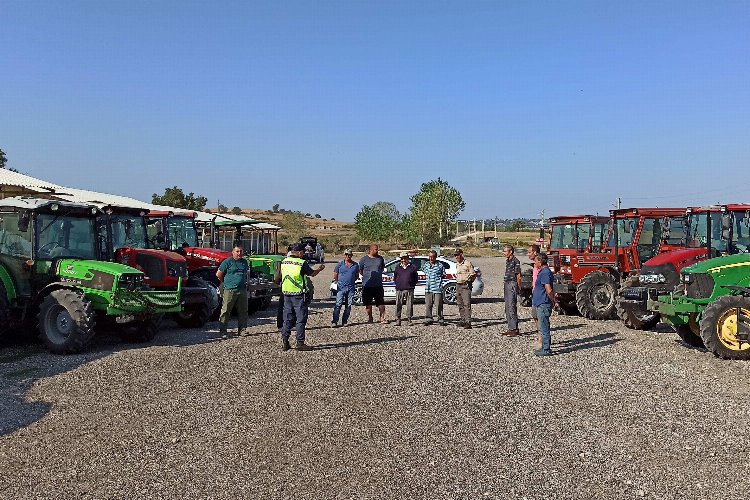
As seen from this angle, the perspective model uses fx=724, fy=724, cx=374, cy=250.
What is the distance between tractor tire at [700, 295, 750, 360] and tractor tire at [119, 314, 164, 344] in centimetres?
886

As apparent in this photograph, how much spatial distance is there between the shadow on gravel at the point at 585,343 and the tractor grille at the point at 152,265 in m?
7.10

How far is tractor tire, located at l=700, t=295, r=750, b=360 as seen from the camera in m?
10.6

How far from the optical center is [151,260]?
13.2 m

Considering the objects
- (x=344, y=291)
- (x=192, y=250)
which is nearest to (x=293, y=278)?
(x=344, y=291)

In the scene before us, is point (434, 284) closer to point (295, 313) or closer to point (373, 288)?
point (373, 288)

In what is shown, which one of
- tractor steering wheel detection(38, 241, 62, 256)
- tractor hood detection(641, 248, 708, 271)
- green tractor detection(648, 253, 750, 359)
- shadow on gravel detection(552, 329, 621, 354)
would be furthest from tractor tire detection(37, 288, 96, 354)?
tractor hood detection(641, 248, 708, 271)

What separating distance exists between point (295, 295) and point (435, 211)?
235 feet

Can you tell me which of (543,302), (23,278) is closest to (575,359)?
(543,302)

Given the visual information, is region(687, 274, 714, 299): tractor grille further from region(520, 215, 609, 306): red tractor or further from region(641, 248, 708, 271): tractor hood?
region(520, 215, 609, 306): red tractor

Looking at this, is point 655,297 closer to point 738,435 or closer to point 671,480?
point 738,435

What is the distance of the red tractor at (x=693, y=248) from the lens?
12.7 m

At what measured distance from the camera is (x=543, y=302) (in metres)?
11.5

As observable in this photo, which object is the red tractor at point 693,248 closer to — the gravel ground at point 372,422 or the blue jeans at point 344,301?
the gravel ground at point 372,422

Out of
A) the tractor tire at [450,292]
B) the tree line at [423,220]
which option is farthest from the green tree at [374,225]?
the tractor tire at [450,292]
